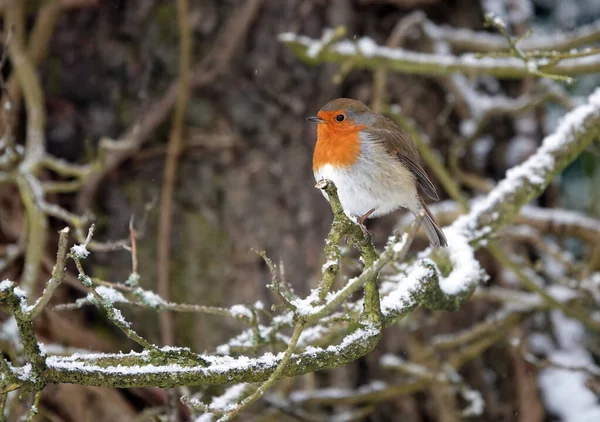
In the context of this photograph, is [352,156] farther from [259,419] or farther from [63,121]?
[63,121]

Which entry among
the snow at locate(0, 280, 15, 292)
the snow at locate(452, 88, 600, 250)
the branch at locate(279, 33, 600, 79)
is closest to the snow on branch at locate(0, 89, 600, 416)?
the snow at locate(0, 280, 15, 292)

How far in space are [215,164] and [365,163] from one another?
115cm

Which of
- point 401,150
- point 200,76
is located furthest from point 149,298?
point 200,76

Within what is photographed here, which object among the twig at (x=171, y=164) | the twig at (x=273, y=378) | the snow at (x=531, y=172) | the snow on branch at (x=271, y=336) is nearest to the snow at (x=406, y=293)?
the snow on branch at (x=271, y=336)

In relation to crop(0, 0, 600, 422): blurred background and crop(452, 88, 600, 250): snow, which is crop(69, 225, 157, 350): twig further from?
crop(0, 0, 600, 422): blurred background

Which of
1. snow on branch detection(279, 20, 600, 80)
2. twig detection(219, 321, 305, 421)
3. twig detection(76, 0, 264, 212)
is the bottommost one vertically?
twig detection(219, 321, 305, 421)

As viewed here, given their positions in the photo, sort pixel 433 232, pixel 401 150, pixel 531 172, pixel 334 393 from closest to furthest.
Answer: pixel 531 172 → pixel 433 232 → pixel 401 150 → pixel 334 393

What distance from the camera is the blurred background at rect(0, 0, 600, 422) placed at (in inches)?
137

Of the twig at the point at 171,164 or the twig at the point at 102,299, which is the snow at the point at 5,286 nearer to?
the twig at the point at 102,299

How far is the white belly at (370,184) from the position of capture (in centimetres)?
261

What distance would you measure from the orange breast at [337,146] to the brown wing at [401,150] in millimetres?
85

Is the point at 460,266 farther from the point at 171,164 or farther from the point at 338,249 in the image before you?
the point at 171,164

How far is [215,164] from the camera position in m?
3.56

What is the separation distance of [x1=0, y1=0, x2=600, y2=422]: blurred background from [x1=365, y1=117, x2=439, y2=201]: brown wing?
26.5 inches
